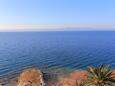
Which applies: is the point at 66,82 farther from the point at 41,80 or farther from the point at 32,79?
the point at 32,79

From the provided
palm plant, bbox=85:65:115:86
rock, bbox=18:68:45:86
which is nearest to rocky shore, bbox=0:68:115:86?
rock, bbox=18:68:45:86

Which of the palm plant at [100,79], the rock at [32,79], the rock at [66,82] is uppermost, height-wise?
the palm plant at [100,79]

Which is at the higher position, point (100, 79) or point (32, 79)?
point (100, 79)

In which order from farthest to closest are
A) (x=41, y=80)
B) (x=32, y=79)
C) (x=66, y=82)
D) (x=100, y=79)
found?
1. (x=66, y=82)
2. (x=32, y=79)
3. (x=41, y=80)
4. (x=100, y=79)

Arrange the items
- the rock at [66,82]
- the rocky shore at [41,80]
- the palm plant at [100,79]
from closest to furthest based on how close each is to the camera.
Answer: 1. the palm plant at [100,79]
2. the rocky shore at [41,80]
3. the rock at [66,82]

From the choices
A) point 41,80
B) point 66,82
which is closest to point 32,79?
point 41,80

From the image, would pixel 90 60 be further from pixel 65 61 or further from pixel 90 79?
pixel 90 79

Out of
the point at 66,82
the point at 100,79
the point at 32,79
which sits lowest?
the point at 66,82

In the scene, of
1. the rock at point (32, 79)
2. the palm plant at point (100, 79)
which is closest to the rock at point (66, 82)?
the rock at point (32, 79)

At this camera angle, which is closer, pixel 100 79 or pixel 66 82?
pixel 100 79

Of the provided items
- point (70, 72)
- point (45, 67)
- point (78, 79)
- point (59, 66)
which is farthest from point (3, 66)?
point (78, 79)

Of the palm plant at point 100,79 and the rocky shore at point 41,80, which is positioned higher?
the palm plant at point 100,79

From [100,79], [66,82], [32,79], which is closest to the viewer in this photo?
[100,79]

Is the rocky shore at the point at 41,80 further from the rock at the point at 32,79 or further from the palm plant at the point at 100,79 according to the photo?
the palm plant at the point at 100,79
